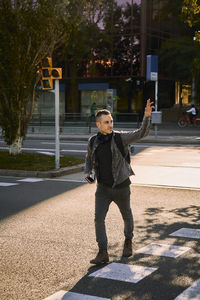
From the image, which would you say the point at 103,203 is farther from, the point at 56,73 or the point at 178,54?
the point at 178,54

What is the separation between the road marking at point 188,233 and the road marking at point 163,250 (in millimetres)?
567

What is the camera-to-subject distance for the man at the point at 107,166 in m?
5.39

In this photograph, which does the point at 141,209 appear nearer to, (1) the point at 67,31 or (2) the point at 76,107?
(1) the point at 67,31

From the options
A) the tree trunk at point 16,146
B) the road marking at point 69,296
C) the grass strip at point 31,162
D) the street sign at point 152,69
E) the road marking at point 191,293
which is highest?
the street sign at point 152,69

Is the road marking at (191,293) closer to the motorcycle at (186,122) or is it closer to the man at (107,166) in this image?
the man at (107,166)

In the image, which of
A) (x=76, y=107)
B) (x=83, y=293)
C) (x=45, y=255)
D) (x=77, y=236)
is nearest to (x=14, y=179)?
(x=77, y=236)

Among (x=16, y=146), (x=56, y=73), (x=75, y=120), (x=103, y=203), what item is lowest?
(x=16, y=146)

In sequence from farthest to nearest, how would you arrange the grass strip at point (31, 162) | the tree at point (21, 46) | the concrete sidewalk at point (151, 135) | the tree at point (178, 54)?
the tree at point (178, 54)
the concrete sidewalk at point (151, 135)
the tree at point (21, 46)
the grass strip at point (31, 162)

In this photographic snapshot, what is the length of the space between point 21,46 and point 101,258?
942 cm

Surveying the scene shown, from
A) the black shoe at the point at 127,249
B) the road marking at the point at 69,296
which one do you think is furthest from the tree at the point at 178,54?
the road marking at the point at 69,296

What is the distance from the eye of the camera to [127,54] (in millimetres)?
41188

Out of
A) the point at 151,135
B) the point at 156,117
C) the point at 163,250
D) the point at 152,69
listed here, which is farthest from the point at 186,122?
the point at 163,250

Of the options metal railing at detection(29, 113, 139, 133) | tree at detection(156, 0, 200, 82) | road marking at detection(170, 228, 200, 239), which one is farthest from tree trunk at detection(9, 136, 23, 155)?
tree at detection(156, 0, 200, 82)

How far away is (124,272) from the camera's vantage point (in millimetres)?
5094
